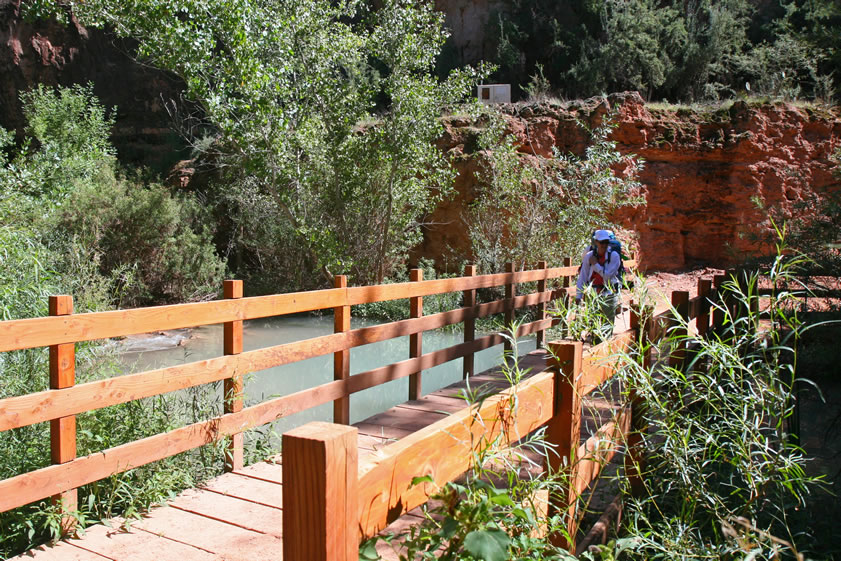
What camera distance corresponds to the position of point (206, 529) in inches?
135

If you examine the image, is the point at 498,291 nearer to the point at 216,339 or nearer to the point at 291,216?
the point at 291,216

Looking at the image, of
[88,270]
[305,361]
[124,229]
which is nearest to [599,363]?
[305,361]

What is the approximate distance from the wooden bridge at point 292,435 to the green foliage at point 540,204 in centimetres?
921

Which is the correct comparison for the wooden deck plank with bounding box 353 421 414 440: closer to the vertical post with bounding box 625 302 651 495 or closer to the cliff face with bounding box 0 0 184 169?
the vertical post with bounding box 625 302 651 495

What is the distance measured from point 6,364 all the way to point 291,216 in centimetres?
955

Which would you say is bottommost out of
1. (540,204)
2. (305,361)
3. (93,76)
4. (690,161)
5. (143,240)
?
(305,361)

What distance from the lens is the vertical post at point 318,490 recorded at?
1.19 meters

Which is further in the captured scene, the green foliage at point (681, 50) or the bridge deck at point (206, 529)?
the green foliage at point (681, 50)

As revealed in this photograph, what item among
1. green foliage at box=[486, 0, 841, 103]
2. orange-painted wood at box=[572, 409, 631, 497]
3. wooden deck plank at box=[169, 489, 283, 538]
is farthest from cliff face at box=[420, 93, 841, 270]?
orange-painted wood at box=[572, 409, 631, 497]

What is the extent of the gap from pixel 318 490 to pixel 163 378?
2.86 m

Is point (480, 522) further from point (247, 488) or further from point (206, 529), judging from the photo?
point (247, 488)

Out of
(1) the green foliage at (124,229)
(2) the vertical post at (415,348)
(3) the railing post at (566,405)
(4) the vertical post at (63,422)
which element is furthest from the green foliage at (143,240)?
(3) the railing post at (566,405)

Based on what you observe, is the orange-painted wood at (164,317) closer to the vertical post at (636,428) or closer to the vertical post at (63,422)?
the vertical post at (63,422)

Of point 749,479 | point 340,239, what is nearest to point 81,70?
point 340,239
